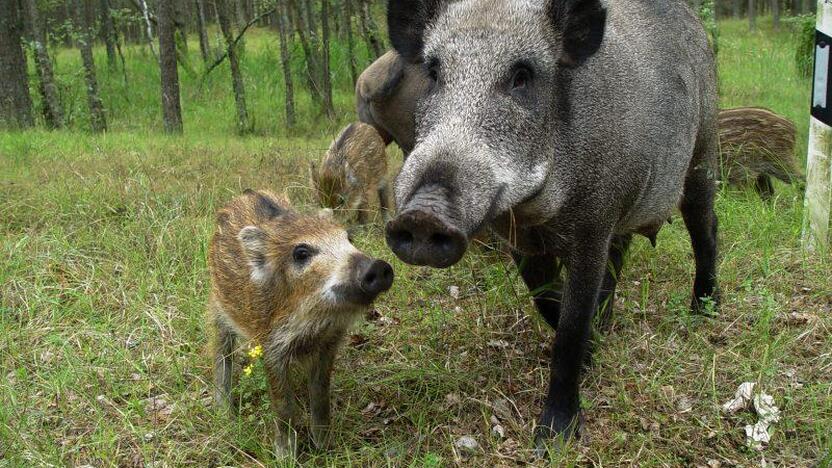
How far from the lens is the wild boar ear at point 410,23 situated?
342cm

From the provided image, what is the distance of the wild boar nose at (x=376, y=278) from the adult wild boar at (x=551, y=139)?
18.0 inches

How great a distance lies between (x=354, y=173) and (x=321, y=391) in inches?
146

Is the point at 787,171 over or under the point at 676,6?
under

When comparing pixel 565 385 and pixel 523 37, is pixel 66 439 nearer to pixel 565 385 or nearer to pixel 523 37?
pixel 565 385

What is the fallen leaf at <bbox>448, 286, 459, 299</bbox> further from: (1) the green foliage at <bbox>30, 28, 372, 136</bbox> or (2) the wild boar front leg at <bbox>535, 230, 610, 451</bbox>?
(1) the green foliage at <bbox>30, 28, 372, 136</bbox>

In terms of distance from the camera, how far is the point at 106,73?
63.9 ft

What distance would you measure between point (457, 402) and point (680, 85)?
1.85 meters

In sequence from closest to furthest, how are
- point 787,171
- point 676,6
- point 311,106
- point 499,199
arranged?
point 499,199 → point 676,6 → point 787,171 → point 311,106

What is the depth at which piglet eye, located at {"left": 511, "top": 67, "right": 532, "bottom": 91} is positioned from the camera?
307 centimetres

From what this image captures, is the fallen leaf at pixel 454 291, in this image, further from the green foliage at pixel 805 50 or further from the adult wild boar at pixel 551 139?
the green foliage at pixel 805 50

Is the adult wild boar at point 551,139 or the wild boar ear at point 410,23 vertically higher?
the wild boar ear at point 410,23

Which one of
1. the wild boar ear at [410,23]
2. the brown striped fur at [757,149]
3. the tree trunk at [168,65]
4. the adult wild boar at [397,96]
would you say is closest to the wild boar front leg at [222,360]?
the wild boar ear at [410,23]

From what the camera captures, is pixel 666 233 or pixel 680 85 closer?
pixel 680 85

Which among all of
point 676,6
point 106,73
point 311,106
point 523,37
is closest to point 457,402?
point 523,37
